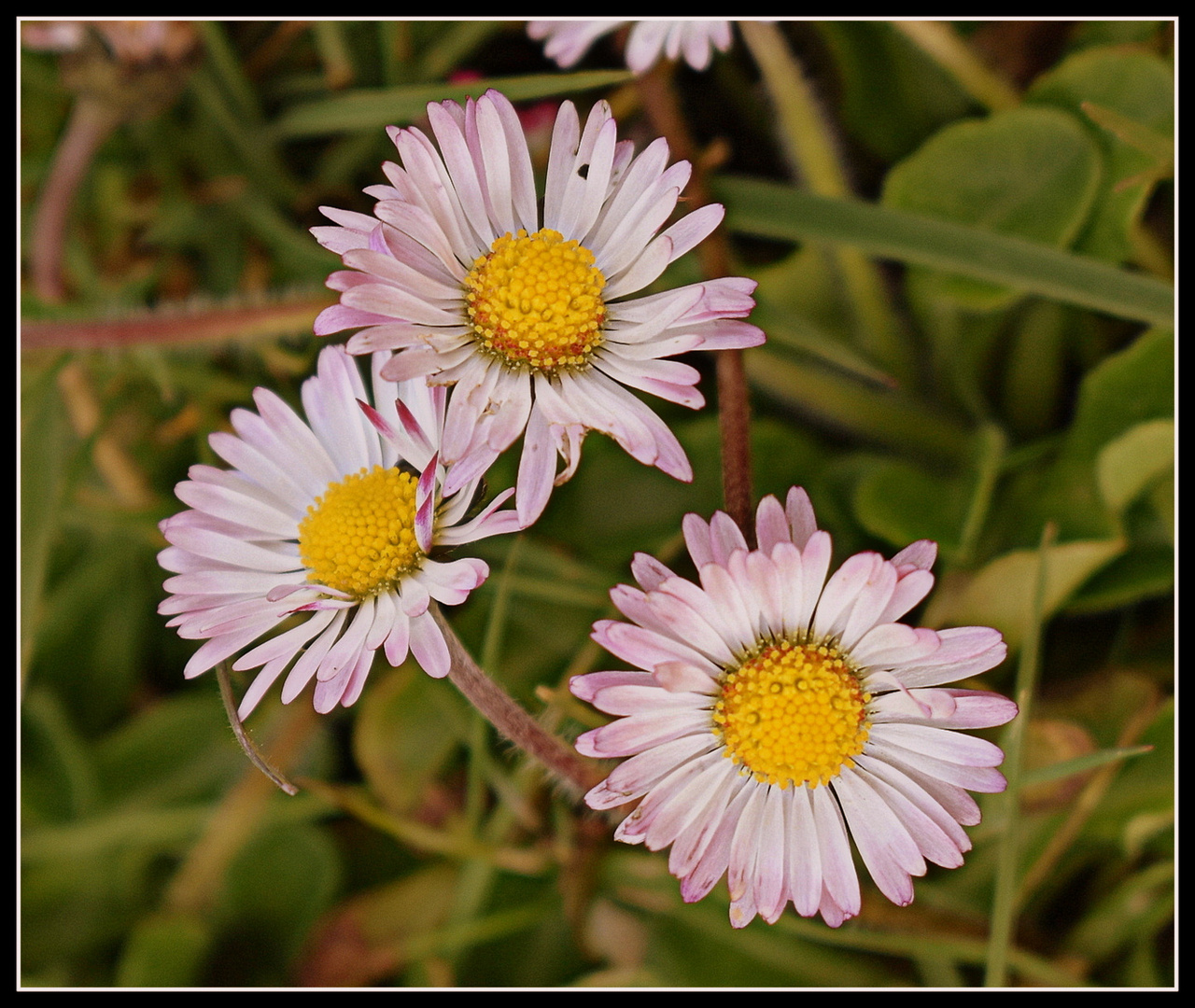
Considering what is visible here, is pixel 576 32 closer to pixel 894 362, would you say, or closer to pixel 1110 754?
pixel 894 362

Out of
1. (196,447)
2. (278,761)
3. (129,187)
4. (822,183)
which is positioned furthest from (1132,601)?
(129,187)

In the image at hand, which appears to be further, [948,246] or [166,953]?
[166,953]

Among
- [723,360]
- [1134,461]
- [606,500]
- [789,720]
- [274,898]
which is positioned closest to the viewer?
[789,720]

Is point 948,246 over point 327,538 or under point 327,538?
over

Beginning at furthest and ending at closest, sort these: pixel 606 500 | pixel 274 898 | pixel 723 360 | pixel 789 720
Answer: pixel 274 898
pixel 606 500
pixel 723 360
pixel 789 720

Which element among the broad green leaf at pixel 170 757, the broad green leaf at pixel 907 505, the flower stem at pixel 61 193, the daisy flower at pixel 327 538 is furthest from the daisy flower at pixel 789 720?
the flower stem at pixel 61 193

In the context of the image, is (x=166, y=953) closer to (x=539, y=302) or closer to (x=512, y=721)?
(x=512, y=721)

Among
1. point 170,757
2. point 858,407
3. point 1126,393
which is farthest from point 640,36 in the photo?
point 170,757

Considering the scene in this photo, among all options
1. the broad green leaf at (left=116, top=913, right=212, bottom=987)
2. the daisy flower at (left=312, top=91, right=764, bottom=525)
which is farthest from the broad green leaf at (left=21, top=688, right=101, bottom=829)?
the daisy flower at (left=312, top=91, right=764, bottom=525)
